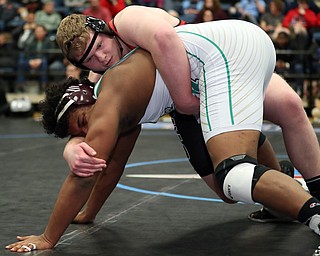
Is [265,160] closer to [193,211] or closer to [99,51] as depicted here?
[193,211]

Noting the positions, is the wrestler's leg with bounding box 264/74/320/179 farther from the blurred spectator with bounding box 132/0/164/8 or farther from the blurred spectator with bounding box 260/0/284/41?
the blurred spectator with bounding box 132/0/164/8

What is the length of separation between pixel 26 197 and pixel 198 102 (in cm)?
150

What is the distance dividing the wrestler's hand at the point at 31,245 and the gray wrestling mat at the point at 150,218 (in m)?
0.03

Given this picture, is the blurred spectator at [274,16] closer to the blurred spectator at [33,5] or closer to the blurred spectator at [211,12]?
the blurred spectator at [211,12]

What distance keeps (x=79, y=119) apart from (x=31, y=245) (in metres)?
0.55

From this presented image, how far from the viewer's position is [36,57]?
10484mm

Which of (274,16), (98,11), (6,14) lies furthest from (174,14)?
(6,14)

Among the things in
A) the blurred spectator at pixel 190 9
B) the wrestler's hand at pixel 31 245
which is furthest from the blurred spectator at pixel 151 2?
the wrestler's hand at pixel 31 245

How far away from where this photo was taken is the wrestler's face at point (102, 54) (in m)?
3.30

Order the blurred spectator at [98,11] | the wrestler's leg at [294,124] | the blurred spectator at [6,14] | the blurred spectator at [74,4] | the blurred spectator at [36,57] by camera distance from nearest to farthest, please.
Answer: the wrestler's leg at [294,124] → the blurred spectator at [98,11] → the blurred spectator at [36,57] → the blurred spectator at [6,14] → the blurred spectator at [74,4]

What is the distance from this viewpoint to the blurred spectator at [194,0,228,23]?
32.1ft

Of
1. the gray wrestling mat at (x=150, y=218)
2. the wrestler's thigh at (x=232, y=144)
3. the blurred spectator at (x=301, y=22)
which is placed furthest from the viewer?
the blurred spectator at (x=301, y=22)

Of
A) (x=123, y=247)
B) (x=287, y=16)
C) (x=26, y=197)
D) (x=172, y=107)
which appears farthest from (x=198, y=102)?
(x=287, y=16)

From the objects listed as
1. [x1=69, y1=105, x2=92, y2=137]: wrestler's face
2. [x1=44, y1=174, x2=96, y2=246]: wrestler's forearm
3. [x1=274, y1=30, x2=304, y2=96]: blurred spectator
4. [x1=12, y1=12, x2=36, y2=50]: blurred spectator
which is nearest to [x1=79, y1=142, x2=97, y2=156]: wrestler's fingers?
[x1=44, y1=174, x2=96, y2=246]: wrestler's forearm
